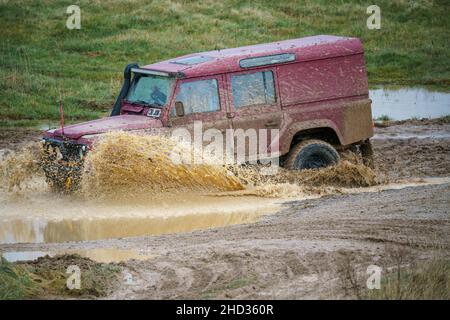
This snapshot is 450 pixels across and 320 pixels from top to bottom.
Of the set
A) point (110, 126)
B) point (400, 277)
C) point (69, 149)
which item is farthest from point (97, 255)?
point (400, 277)

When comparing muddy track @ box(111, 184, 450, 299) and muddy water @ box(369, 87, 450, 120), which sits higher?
muddy water @ box(369, 87, 450, 120)

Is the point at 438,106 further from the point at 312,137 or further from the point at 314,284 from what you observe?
the point at 314,284

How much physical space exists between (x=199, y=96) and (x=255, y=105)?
2.77 feet

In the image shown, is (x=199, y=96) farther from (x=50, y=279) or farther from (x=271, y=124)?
(x=50, y=279)

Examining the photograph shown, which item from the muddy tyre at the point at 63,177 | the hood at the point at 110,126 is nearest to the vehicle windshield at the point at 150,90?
the hood at the point at 110,126

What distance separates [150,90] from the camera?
1349cm

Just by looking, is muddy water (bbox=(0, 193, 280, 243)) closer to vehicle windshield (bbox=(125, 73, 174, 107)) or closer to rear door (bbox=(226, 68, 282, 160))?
rear door (bbox=(226, 68, 282, 160))

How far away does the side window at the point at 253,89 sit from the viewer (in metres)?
13.5

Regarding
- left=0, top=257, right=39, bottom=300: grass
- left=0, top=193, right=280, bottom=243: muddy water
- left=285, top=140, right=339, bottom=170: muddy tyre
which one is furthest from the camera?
left=285, top=140, right=339, bottom=170: muddy tyre

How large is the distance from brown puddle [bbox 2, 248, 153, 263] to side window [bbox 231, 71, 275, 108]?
371cm

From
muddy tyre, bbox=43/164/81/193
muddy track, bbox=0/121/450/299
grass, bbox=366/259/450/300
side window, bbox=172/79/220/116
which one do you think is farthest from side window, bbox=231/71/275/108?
grass, bbox=366/259/450/300

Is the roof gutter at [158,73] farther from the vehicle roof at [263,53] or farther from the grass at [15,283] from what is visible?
the grass at [15,283]

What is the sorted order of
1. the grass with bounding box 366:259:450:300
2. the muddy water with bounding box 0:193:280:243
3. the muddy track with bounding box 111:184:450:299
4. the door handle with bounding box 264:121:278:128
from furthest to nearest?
1. the door handle with bounding box 264:121:278:128
2. the muddy water with bounding box 0:193:280:243
3. the muddy track with bounding box 111:184:450:299
4. the grass with bounding box 366:259:450:300

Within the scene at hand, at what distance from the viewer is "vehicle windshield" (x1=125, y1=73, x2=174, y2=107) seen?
13.2 m
